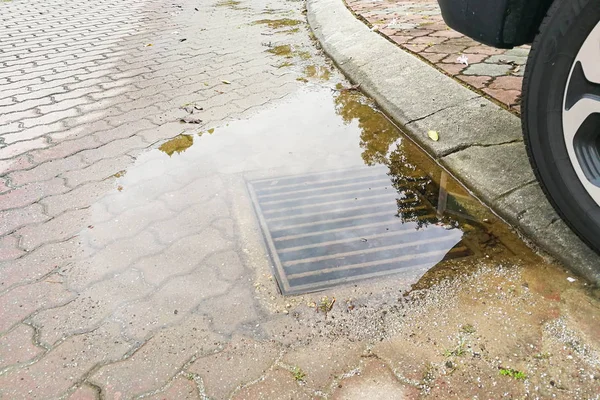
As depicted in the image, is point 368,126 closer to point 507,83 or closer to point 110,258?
point 507,83

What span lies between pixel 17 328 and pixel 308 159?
1.72 metres

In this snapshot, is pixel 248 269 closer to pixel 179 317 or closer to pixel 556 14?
pixel 179 317

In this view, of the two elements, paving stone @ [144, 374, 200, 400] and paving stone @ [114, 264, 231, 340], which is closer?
paving stone @ [144, 374, 200, 400]

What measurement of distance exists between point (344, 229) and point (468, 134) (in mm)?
1096

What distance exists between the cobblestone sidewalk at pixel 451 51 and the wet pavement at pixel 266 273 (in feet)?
2.50

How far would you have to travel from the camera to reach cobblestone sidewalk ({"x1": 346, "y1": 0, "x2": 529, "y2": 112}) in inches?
135

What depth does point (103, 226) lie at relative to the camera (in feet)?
7.82

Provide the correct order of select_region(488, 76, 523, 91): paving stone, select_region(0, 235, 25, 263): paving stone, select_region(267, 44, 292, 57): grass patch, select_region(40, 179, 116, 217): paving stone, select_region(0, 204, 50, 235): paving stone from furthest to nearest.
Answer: select_region(267, 44, 292, 57): grass patch → select_region(488, 76, 523, 91): paving stone → select_region(40, 179, 116, 217): paving stone → select_region(0, 204, 50, 235): paving stone → select_region(0, 235, 25, 263): paving stone

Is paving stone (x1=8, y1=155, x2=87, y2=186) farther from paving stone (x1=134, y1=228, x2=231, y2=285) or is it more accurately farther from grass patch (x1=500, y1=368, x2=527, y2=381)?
grass patch (x1=500, y1=368, x2=527, y2=381)

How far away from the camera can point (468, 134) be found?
9.49ft

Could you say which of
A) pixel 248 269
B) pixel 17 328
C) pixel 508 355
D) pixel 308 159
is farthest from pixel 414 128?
pixel 17 328

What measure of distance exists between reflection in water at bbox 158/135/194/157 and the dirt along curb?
1.39 meters

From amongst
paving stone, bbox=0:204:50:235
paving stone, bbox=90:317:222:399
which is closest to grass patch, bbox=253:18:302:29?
paving stone, bbox=0:204:50:235

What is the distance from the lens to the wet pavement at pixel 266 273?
62.2 inches
